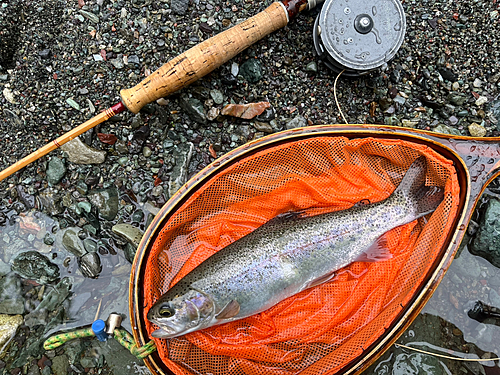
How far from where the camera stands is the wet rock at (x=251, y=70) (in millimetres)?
3294

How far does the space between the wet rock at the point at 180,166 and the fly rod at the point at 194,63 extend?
0.61 meters

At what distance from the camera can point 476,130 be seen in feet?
10.9

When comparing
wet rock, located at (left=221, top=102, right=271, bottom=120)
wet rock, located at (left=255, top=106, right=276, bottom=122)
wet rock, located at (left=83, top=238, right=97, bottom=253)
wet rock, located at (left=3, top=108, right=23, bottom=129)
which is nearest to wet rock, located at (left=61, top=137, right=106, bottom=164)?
wet rock, located at (left=3, top=108, right=23, bottom=129)

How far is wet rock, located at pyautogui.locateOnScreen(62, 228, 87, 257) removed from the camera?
3238 mm

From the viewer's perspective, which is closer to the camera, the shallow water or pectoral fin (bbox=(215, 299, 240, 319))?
pectoral fin (bbox=(215, 299, 240, 319))

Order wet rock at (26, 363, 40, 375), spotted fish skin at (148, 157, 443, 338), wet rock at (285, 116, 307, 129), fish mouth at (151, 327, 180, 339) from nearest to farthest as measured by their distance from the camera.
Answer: fish mouth at (151, 327, 180, 339)
spotted fish skin at (148, 157, 443, 338)
wet rock at (26, 363, 40, 375)
wet rock at (285, 116, 307, 129)

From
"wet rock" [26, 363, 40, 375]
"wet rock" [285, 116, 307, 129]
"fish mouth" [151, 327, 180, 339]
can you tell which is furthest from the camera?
"wet rock" [285, 116, 307, 129]

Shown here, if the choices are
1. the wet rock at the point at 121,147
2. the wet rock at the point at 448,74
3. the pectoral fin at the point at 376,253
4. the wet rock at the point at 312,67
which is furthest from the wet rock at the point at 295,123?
the wet rock at the point at 121,147

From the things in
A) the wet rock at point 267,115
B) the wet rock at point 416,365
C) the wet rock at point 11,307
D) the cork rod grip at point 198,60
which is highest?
the cork rod grip at point 198,60

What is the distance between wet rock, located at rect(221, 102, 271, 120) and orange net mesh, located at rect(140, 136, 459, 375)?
696mm

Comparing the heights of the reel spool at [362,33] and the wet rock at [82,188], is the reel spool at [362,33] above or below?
→ above

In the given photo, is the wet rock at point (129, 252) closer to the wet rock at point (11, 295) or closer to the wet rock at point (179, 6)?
the wet rock at point (11, 295)

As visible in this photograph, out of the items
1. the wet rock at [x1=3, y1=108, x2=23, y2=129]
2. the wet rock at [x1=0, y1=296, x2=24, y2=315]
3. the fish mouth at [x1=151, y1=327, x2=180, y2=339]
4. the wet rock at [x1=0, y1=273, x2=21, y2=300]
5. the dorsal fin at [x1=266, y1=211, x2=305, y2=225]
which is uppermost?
the wet rock at [x1=3, y1=108, x2=23, y2=129]

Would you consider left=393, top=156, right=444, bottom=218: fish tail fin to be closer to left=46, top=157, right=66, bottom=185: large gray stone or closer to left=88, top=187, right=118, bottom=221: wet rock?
left=88, top=187, right=118, bottom=221: wet rock
